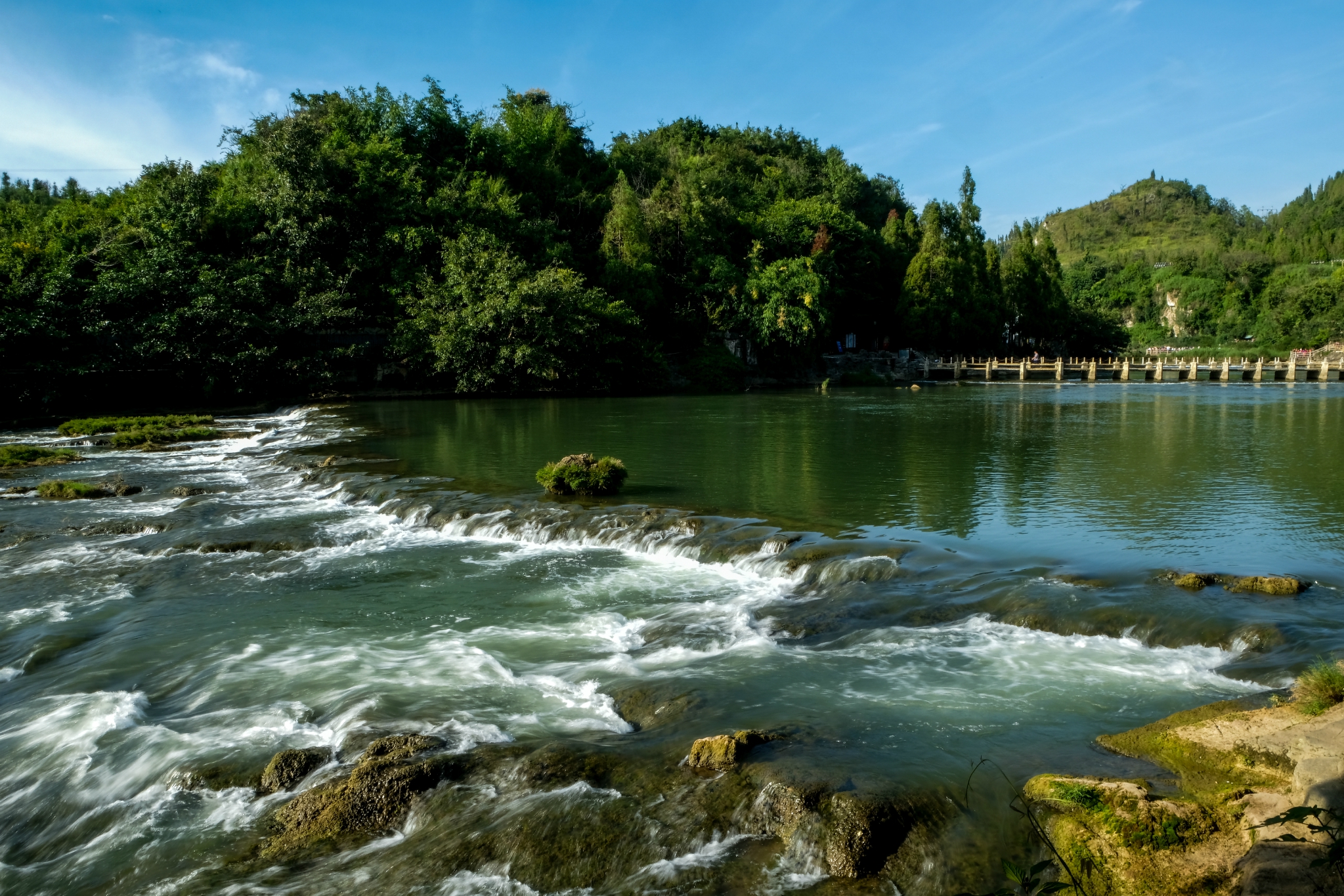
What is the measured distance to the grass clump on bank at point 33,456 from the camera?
745 inches

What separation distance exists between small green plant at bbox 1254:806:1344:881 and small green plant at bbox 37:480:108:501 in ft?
57.7

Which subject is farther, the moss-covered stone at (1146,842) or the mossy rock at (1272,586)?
the mossy rock at (1272,586)

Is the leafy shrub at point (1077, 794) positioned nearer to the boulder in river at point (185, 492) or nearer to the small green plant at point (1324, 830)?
the small green plant at point (1324, 830)

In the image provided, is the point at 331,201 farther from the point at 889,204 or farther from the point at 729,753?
the point at 889,204

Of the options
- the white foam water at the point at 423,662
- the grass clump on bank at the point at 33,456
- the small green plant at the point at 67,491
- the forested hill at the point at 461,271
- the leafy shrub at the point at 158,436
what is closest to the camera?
the white foam water at the point at 423,662

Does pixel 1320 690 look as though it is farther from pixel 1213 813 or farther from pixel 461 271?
pixel 461 271

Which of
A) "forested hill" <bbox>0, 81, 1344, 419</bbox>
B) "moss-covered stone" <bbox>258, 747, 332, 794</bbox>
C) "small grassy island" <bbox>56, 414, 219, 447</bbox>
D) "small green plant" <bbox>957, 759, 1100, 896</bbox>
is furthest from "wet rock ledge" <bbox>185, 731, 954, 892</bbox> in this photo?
"forested hill" <bbox>0, 81, 1344, 419</bbox>

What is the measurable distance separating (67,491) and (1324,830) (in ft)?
59.4

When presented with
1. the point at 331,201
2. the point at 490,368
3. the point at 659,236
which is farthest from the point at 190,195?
the point at 659,236

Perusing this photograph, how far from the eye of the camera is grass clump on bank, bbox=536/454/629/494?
564 inches

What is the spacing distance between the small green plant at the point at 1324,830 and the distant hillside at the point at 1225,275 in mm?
89758

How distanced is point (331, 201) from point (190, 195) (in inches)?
226

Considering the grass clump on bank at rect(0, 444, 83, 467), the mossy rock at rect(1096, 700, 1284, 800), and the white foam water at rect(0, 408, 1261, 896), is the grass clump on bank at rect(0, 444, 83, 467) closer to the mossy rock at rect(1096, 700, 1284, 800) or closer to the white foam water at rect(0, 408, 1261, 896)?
the white foam water at rect(0, 408, 1261, 896)

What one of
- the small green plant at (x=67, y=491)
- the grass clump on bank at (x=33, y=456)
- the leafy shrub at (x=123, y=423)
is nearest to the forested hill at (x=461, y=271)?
the leafy shrub at (x=123, y=423)
